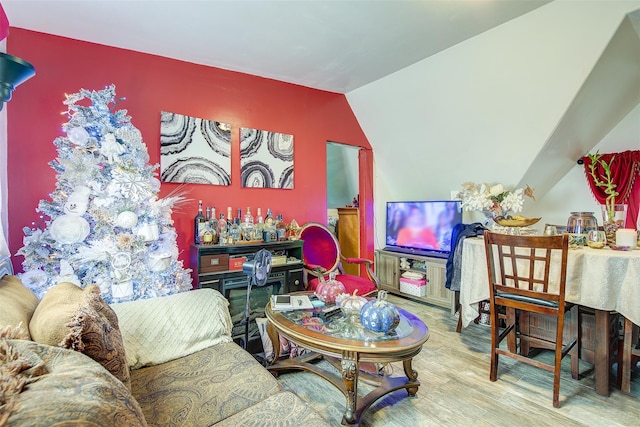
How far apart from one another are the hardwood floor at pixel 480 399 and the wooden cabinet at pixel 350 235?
6.42 ft

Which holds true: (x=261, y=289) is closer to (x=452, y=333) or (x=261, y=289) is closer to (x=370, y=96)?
(x=452, y=333)

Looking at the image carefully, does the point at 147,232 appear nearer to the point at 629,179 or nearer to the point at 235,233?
the point at 235,233

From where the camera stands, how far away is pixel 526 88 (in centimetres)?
278

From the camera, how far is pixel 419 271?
4184 millimetres

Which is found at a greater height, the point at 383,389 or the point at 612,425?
the point at 383,389

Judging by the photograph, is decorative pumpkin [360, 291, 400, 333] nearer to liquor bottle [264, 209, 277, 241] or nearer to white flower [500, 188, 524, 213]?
liquor bottle [264, 209, 277, 241]

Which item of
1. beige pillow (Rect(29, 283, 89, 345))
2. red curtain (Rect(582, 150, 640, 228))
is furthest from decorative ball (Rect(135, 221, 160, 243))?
red curtain (Rect(582, 150, 640, 228))

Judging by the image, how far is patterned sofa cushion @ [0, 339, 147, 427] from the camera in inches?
23.7

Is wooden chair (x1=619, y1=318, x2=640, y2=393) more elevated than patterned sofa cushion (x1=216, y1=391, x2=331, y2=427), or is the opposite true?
patterned sofa cushion (x1=216, y1=391, x2=331, y2=427)

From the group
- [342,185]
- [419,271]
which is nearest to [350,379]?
[419,271]

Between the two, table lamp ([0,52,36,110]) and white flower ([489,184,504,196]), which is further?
white flower ([489,184,504,196])

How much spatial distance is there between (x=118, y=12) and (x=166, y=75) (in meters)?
0.73

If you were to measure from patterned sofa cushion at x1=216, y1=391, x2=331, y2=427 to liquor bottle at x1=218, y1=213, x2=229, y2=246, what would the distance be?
5.75 ft

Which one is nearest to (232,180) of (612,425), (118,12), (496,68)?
(118,12)
